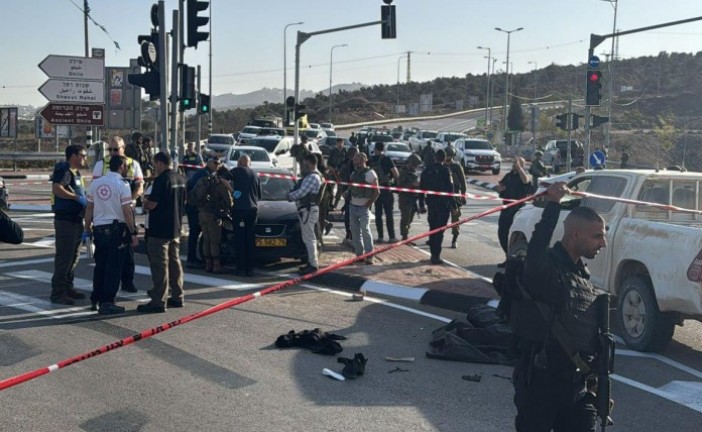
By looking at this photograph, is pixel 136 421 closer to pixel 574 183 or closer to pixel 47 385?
pixel 47 385

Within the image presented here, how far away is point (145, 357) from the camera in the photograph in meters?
8.10

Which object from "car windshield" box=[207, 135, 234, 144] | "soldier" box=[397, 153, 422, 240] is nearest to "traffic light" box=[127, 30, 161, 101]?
"soldier" box=[397, 153, 422, 240]

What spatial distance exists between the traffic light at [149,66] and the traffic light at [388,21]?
12974mm

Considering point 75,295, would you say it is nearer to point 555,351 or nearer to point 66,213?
point 66,213

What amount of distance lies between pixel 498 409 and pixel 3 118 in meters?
39.2

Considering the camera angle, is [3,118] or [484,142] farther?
[484,142]

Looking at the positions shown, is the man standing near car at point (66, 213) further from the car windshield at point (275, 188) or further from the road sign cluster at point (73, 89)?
the road sign cluster at point (73, 89)

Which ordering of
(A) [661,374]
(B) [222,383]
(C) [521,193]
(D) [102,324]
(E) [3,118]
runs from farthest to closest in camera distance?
(E) [3,118] < (C) [521,193] < (D) [102,324] < (A) [661,374] < (B) [222,383]

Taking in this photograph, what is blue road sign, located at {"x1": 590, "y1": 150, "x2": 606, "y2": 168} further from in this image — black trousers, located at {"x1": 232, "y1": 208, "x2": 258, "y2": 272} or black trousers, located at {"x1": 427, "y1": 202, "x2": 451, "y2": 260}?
black trousers, located at {"x1": 232, "y1": 208, "x2": 258, "y2": 272}

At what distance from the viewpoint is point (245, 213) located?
499 inches

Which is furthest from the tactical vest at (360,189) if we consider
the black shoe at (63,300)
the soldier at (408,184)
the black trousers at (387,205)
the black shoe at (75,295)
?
the black shoe at (63,300)

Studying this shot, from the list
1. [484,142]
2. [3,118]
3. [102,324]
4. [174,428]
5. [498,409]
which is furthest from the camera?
[484,142]

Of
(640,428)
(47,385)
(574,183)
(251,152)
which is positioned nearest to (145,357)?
(47,385)

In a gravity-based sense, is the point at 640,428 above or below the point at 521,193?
below
